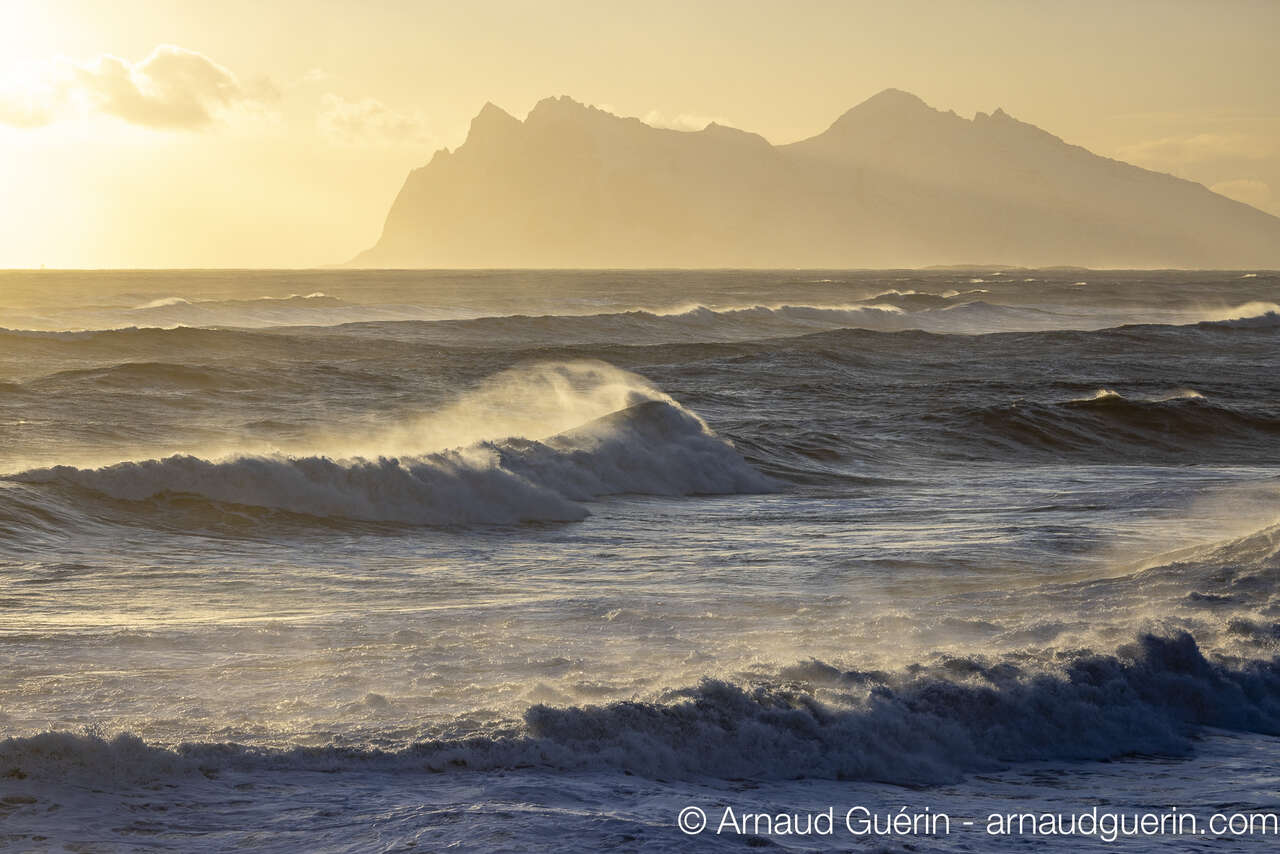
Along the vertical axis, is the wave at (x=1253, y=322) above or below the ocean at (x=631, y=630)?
above

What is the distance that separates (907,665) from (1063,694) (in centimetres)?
89

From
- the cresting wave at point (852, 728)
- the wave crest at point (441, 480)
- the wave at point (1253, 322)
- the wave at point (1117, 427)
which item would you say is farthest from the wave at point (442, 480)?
the wave at point (1253, 322)

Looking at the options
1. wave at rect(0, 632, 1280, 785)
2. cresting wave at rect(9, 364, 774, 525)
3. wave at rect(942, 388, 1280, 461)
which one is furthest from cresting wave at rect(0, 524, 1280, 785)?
wave at rect(942, 388, 1280, 461)

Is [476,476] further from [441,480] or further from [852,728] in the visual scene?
[852,728]

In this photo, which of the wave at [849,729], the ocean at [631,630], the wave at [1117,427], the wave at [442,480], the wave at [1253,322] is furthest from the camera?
the wave at [1253,322]

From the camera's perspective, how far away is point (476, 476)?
14312 mm

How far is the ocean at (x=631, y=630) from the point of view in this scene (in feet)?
18.1

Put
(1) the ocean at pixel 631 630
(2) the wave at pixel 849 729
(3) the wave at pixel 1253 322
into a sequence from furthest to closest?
(3) the wave at pixel 1253 322, (2) the wave at pixel 849 729, (1) the ocean at pixel 631 630

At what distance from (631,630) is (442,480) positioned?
6221mm

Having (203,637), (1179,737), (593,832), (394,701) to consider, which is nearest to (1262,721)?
(1179,737)

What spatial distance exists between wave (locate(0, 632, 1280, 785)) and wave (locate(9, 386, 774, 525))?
24.0 ft

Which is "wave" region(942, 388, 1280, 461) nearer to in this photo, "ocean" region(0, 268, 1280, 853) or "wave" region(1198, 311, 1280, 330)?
"ocean" region(0, 268, 1280, 853)

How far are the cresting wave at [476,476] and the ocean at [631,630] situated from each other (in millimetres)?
56

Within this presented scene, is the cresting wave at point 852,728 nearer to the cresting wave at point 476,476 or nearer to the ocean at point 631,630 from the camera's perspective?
the ocean at point 631,630
